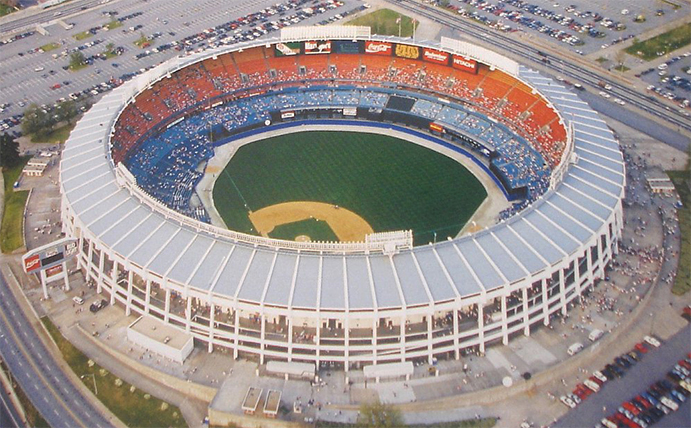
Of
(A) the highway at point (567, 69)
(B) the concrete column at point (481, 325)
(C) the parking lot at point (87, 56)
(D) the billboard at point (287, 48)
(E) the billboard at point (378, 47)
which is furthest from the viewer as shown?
(C) the parking lot at point (87, 56)

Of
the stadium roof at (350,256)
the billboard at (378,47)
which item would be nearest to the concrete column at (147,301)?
the stadium roof at (350,256)

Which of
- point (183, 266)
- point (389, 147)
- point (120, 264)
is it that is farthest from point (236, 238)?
point (389, 147)

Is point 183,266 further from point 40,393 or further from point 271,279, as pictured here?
point 40,393

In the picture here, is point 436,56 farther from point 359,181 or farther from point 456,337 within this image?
point 456,337

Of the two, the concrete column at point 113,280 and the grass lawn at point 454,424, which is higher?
the concrete column at point 113,280

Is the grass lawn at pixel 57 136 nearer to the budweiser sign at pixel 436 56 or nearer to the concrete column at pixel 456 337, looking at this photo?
the budweiser sign at pixel 436 56

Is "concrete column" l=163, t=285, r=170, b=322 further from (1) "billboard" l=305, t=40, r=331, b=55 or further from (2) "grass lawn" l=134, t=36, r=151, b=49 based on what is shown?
(2) "grass lawn" l=134, t=36, r=151, b=49
